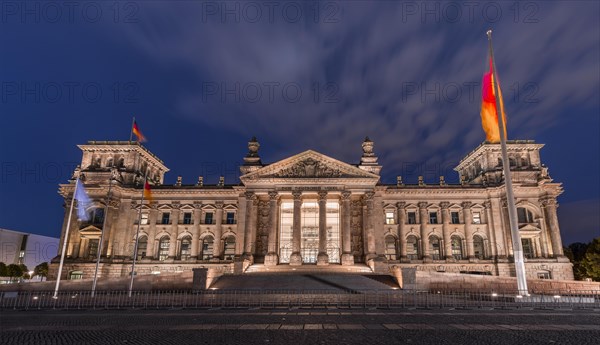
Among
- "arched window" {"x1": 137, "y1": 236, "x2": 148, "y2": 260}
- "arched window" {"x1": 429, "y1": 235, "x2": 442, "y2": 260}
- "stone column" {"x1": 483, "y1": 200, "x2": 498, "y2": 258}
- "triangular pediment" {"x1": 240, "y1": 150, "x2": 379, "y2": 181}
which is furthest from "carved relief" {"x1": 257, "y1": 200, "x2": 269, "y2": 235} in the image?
"stone column" {"x1": 483, "y1": 200, "x2": 498, "y2": 258}

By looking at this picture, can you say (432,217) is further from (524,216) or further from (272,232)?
(272,232)

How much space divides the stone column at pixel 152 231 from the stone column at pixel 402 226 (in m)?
39.6

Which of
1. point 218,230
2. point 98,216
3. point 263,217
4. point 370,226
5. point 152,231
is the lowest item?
point 152,231

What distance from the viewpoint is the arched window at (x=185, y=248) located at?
5828 cm

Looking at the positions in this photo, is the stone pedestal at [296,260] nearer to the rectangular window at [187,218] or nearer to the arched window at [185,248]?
the arched window at [185,248]

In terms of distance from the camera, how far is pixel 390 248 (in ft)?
190

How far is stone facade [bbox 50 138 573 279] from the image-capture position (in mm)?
52719

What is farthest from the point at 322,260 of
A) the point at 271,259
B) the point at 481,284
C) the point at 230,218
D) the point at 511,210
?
the point at 511,210

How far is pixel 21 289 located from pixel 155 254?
70.6 feet

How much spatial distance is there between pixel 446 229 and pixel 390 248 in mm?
9401

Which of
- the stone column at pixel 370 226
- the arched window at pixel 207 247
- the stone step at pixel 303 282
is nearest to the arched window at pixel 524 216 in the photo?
the stone column at pixel 370 226

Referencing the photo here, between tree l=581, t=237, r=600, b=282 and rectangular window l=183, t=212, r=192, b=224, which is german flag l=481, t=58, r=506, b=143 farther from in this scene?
rectangular window l=183, t=212, r=192, b=224

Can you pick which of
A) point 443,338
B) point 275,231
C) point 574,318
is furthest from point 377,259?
point 443,338

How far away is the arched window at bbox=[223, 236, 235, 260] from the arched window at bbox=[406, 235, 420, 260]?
28.3m
